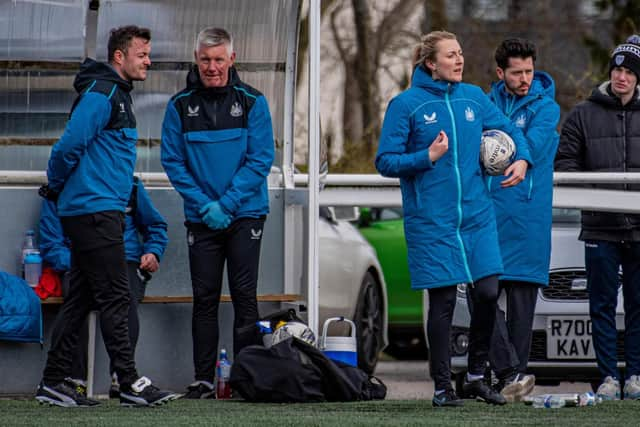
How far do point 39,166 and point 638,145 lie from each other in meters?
3.84

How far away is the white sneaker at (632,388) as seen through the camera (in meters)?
8.98

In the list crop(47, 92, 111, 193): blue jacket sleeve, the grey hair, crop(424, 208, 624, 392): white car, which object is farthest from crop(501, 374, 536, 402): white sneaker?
crop(47, 92, 111, 193): blue jacket sleeve

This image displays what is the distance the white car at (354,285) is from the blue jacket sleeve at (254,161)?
2760mm

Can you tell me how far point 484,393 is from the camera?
8.02m

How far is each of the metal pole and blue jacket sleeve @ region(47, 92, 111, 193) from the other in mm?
1733

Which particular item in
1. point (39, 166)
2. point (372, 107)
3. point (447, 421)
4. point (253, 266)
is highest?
point (372, 107)

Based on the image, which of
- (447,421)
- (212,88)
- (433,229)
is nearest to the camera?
(447,421)

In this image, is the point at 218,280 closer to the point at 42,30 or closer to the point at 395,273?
the point at 42,30

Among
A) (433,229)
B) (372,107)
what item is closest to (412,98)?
(433,229)

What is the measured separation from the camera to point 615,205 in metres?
9.34

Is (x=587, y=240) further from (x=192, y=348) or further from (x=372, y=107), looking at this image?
(x=372, y=107)

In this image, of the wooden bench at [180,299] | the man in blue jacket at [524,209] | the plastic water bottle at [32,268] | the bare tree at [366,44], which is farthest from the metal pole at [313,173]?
the bare tree at [366,44]

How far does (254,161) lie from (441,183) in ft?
5.20

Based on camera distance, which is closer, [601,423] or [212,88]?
[601,423]
